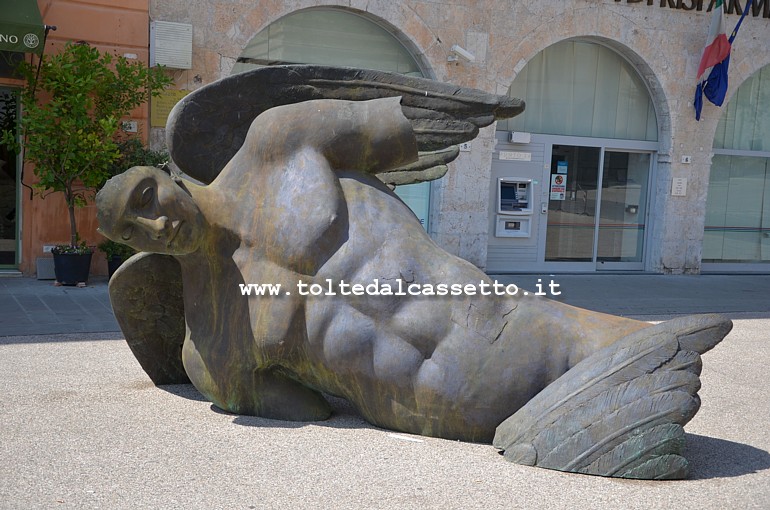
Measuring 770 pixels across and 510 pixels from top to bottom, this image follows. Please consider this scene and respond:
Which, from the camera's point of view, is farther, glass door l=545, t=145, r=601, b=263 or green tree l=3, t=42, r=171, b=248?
glass door l=545, t=145, r=601, b=263

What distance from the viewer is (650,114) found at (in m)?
14.3

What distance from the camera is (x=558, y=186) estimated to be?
45.3 feet

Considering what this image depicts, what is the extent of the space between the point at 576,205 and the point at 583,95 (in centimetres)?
177

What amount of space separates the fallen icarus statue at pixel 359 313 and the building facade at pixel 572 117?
6915 mm

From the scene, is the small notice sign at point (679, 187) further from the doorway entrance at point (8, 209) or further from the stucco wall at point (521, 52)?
the doorway entrance at point (8, 209)

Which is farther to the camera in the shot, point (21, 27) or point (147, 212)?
point (21, 27)

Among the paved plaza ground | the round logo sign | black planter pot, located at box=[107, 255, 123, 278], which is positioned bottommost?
the paved plaza ground

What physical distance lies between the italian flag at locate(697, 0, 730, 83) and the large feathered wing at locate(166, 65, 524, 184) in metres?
10.0

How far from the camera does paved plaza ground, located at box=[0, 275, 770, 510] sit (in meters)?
3.40

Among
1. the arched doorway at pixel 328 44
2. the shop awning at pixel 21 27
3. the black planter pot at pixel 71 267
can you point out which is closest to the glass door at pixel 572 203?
the arched doorway at pixel 328 44

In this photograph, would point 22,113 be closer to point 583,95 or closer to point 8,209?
point 8,209

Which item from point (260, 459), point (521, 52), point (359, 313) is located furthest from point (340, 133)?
point (521, 52)

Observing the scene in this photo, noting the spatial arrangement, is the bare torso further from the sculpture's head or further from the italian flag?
the italian flag

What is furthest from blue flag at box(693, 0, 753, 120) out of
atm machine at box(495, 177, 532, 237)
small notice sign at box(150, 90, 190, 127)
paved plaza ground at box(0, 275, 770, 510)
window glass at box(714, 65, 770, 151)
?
paved plaza ground at box(0, 275, 770, 510)
